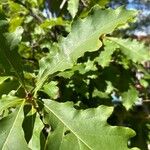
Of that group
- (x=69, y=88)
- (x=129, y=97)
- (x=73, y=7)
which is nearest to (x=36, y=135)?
(x=69, y=88)

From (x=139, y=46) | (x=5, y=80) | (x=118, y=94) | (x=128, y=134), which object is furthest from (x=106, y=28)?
(x=118, y=94)

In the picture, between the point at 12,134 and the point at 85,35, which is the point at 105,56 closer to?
the point at 85,35

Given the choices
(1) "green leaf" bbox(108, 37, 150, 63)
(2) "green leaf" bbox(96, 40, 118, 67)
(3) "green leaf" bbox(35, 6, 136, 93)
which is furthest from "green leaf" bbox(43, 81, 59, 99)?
(1) "green leaf" bbox(108, 37, 150, 63)

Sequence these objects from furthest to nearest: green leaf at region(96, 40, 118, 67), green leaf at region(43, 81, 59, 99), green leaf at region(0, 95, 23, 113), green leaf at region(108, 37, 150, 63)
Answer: green leaf at region(108, 37, 150, 63)
green leaf at region(96, 40, 118, 67)
green leaf at region(43, 81, 59, 99)
green leaf at region(0, 95, 23, 113)

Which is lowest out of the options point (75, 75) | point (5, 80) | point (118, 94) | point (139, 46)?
point (118, 94)

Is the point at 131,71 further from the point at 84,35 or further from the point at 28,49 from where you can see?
the point at 84,35

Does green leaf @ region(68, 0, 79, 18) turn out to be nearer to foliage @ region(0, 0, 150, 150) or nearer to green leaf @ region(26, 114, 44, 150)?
foliage @ region(0, 0, 150, 150)
